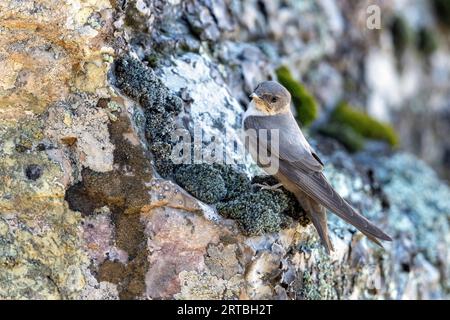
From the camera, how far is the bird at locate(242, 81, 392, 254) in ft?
19.1

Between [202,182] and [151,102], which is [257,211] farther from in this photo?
[151,102]

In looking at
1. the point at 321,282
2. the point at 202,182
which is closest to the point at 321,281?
the point at 321,282

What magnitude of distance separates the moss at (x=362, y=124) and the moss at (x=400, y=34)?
8.97ft

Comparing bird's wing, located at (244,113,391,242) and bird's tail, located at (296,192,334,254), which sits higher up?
bird's wing, located at (244,113,391,242)

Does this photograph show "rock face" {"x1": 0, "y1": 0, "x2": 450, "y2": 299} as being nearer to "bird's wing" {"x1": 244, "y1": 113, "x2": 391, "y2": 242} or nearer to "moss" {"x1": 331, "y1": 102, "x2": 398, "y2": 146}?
"bird's wing" {"x1": 244, "y1": 113, "x2": 391, "y2": 242}

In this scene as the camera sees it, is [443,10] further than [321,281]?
Yes

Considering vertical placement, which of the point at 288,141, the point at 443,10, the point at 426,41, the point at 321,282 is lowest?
the point at 321,282

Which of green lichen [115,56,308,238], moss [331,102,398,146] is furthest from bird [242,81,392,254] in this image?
moss [331,102,398,146]

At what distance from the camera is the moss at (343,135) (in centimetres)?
946

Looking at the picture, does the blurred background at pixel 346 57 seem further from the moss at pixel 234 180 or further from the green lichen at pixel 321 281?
the green lichen at pixel 321 281

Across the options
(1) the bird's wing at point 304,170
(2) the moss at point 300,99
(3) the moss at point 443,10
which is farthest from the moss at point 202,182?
(3) the moss at point 443,10

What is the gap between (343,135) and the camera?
959 centimetres

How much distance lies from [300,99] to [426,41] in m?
5.86

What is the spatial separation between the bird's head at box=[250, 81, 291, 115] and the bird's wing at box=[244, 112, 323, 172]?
2.9 inches
